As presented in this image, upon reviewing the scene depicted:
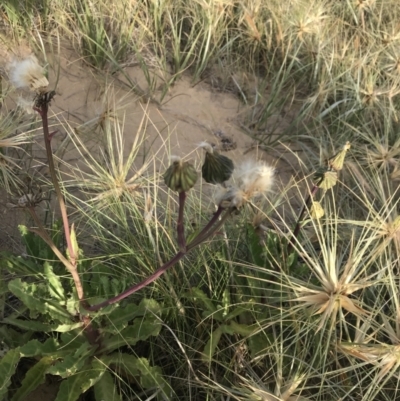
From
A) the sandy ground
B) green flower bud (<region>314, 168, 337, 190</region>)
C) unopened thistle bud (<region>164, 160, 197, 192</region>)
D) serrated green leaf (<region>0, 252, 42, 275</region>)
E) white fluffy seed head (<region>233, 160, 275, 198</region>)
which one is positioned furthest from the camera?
the sandy ground

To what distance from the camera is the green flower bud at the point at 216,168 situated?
0.84 m

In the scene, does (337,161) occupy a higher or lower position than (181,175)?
lower

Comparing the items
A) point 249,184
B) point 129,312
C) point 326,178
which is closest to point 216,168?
point 249,184

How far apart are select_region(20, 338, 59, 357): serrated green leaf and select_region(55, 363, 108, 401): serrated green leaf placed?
2.7 inches

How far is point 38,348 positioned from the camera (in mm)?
1100

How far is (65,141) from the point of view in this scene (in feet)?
5.82

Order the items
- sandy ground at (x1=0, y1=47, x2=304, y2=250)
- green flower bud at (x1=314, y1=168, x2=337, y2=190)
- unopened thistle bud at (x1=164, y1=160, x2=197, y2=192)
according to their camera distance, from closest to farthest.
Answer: unopened thistle bud at (x1=164, y1=160, x2=197, y2=192), green flower bud at (x1=314, y1=168, x2=337, y2=190), sandy ground at (x1=0, y1=47, x2=304, y2=250)

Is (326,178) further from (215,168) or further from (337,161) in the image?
(215,168)

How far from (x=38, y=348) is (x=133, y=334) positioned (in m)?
0.20

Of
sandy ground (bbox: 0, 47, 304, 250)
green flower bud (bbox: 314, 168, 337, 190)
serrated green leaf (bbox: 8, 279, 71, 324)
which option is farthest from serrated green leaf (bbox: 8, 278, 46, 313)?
sandy ground (bbox: 0, 47, 304, 250)

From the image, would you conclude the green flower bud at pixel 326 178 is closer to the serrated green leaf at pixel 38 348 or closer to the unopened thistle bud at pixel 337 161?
the unopened thistle bud at pixel 337 161

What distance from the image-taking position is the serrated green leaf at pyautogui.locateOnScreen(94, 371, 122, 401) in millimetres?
1109

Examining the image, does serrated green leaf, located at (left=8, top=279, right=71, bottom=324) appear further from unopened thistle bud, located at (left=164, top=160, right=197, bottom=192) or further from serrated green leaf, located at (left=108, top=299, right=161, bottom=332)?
unopened thistle bud, located at (left=164, top=160, right=197, bottom=192)

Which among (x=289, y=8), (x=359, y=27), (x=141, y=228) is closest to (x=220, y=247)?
(x=141, y=228)
